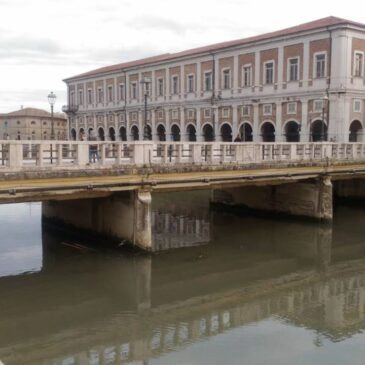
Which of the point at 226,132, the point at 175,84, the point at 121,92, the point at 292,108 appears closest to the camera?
the point at 292,108

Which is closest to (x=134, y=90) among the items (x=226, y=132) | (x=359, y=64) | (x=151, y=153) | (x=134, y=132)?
(x=134, y=132)

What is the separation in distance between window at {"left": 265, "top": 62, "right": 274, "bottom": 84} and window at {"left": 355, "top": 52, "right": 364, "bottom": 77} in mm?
6772

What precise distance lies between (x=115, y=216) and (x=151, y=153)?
8.50 feet

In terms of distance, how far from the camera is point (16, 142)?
559 inches

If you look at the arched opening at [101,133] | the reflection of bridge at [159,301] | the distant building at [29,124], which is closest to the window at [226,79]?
the arched opening at [101,133]

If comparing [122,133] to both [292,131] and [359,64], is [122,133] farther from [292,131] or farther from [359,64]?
[359,64]

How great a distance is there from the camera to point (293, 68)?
40.1 metres

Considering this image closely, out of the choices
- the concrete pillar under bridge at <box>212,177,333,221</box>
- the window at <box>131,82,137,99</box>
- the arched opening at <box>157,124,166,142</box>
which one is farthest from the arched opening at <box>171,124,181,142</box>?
the concrete pillar under bridge at <box>212,177,333,221</box>

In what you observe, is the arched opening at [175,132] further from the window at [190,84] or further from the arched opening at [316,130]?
the arched opening at [316,130]

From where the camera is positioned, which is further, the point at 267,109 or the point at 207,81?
the point at 207,81

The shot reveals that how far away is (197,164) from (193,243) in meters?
3.45

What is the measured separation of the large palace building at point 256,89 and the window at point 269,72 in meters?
0.06

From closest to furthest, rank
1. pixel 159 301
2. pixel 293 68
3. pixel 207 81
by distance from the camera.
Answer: pixel 159 301, pixel 293 68, pixel 207 81

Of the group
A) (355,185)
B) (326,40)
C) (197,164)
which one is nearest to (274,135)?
(326,40)
